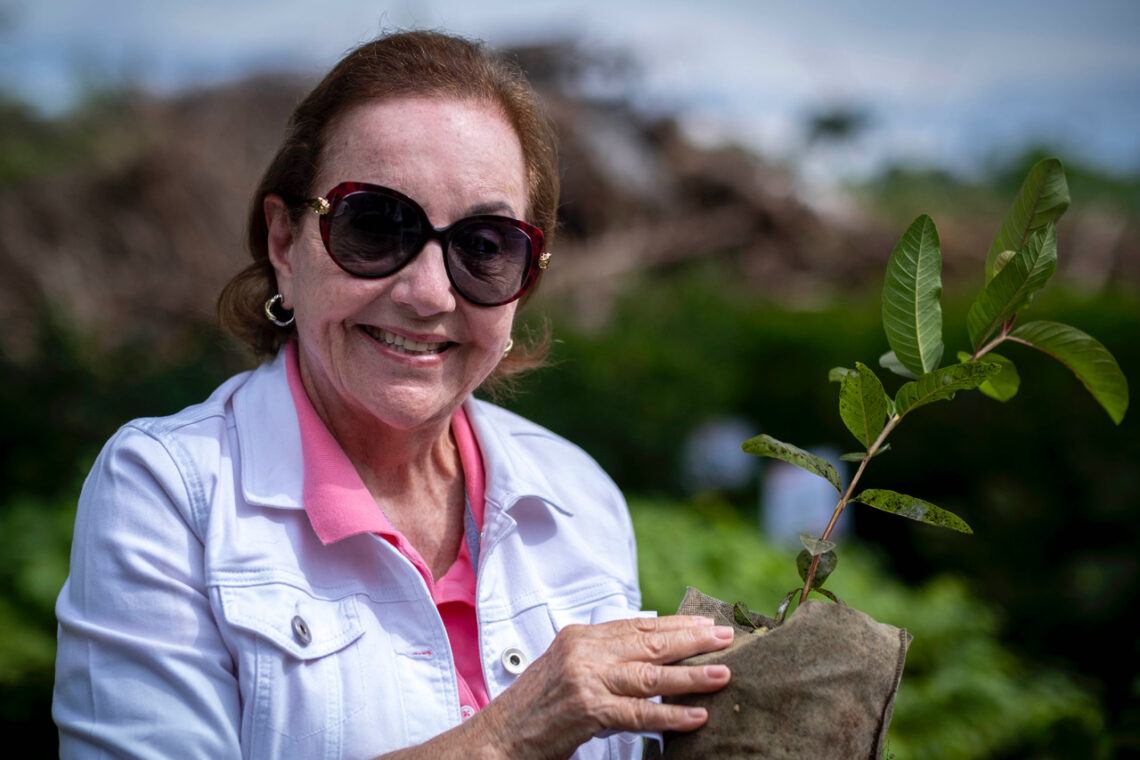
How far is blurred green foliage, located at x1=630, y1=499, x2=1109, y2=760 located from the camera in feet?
12.9

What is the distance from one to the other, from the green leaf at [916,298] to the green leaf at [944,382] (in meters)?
0.09

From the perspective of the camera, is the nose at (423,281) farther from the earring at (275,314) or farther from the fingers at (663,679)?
the fingers at (663,679)

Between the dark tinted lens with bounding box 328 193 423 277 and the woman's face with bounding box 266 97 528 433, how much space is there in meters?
0.02

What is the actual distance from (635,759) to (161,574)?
0.99 meters

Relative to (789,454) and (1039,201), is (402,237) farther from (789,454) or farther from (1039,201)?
(1039,201)

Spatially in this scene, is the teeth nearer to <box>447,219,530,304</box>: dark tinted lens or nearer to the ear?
<box>447,219,530,304</box>: dark tinted lens

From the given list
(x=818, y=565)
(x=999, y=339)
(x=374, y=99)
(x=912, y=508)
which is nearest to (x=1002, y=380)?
(x=999, y=339)

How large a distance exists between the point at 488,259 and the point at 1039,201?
98 cm

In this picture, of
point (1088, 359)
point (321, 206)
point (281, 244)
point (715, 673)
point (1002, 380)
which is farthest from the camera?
point (281, 244)

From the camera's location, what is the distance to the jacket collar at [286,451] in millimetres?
1744

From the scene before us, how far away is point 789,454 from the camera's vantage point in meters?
1.56

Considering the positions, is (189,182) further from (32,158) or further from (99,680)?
(99,680)

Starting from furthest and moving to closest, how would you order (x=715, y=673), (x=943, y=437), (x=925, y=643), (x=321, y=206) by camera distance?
(x=943, y=437)
(x=925, y=643)
(x=321, y=206)
(x=715, y=673)

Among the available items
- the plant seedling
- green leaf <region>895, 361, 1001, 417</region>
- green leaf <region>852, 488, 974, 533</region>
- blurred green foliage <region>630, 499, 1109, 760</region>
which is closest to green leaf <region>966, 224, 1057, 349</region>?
the plant seedling
